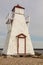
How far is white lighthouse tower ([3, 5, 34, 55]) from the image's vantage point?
26.5 m

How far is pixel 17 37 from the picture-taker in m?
27.0

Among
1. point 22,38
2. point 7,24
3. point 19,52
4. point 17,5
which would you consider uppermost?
point 17,5

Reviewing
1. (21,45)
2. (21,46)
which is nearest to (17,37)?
(21,45)

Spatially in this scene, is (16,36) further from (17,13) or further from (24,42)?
(17,13)

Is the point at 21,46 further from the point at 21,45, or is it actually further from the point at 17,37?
the point at 17,37

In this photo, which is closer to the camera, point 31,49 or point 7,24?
point 31,49

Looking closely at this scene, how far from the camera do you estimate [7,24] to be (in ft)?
97.1

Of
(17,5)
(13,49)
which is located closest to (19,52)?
(13,49)

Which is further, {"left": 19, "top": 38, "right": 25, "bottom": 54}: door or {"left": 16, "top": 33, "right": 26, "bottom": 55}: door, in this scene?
{"left": 19, "top": 38, "right": 25, "bottom": 54}: door

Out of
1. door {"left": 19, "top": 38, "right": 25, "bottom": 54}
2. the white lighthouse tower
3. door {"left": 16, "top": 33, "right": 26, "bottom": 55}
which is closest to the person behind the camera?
the white lighthouse tower

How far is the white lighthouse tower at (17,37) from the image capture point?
2654 centimetres

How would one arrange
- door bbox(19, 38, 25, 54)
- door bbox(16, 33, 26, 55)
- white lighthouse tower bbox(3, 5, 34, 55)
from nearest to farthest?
1. white lighthouse tower bbox(3, 5, 34, 55)
2. door bbox(16, 33, 26, 55)
3. door bbox(19, 38, 25, 54)

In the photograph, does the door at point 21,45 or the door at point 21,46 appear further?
the door at point 21,46

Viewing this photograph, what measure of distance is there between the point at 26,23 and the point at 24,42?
3.41 metres
